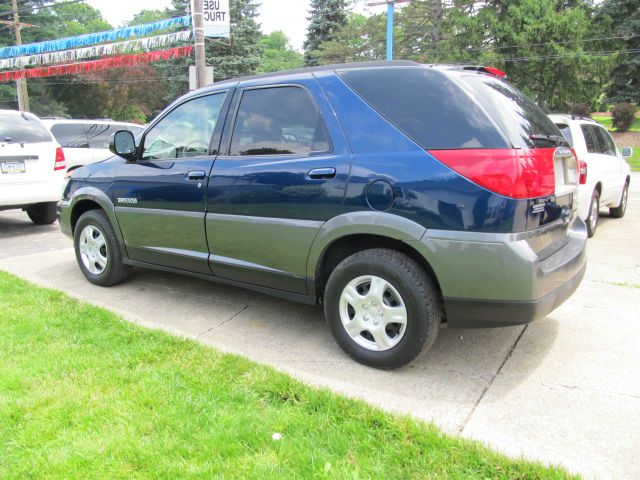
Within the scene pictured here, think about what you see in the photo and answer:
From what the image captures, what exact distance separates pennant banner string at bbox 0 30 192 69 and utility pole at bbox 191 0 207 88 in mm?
3833

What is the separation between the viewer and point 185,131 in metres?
4.29

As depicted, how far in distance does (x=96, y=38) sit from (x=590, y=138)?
→ 17414 millimetres

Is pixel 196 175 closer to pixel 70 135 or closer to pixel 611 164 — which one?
pixel 611 164

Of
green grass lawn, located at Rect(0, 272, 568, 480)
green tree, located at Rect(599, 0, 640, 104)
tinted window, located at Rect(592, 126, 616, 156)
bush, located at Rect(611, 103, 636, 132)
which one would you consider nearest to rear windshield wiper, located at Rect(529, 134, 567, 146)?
green grass lawn, located at Rect(0, 272, 568, 480)

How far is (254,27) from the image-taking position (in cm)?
3809

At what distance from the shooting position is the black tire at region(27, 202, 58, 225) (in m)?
8.13

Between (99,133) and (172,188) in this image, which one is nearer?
(172,188)

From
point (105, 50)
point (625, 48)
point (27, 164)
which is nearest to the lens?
point (27, 164)

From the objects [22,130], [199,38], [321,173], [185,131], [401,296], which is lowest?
[401,296]

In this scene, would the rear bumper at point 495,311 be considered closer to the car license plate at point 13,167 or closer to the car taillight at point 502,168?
the car taillight at point 502,168

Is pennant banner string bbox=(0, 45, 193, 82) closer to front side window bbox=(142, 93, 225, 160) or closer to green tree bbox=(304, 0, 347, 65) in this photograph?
front side window bbox=(142, 93, 225, 160)

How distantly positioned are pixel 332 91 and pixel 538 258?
1641 mm

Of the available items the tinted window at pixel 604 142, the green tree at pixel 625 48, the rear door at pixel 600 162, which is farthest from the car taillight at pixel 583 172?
the green tree at pixel 625 48

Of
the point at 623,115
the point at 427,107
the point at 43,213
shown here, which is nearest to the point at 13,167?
the point at 43,213
